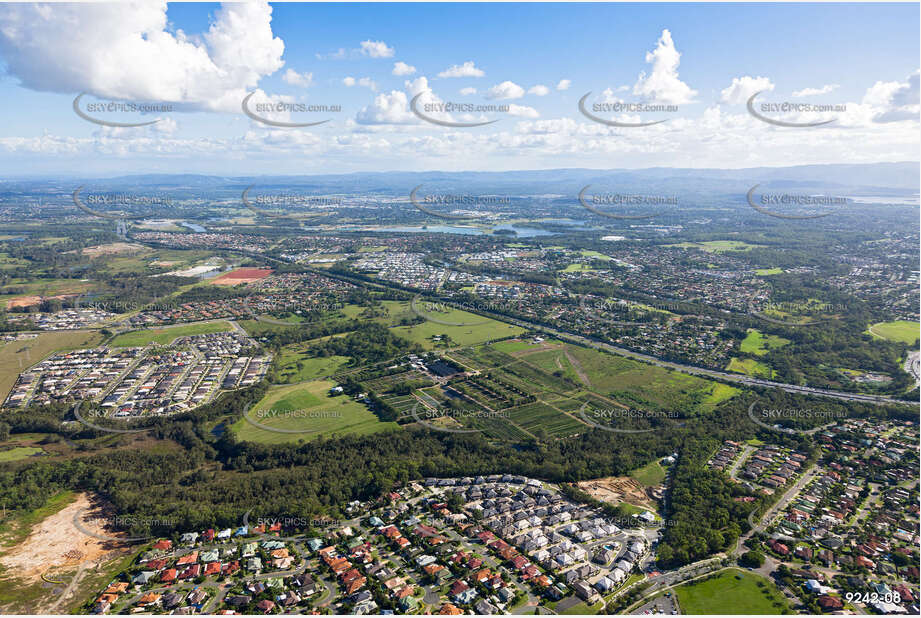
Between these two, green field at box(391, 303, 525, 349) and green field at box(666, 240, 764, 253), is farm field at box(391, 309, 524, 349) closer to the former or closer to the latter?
green field at box(391, 303, 525, 349)

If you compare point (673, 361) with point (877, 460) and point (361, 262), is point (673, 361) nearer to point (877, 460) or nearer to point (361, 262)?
point (877, 460)

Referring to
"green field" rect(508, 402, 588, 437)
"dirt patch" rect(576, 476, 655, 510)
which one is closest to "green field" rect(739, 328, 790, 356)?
"green field" rect(508, 402, 588, 437)

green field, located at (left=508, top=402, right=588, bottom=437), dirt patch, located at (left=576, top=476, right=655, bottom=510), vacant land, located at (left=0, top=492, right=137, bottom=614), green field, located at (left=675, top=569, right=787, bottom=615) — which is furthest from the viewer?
green field, located at (left=508, top=402, right=588, bottom=437)

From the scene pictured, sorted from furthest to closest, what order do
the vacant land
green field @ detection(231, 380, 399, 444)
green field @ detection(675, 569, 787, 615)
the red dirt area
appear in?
the red dirt area
green field @ detection(231, 380, 399, 444)
the vacant land
green field @ detection(675, 569, 787, 615)

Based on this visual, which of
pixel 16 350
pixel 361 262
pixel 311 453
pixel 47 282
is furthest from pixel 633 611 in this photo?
pixel 47 282

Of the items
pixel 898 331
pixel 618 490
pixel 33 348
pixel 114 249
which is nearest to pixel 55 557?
pixel 618 490

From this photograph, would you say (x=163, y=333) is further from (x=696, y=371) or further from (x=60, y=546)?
(x=696, y=371)
